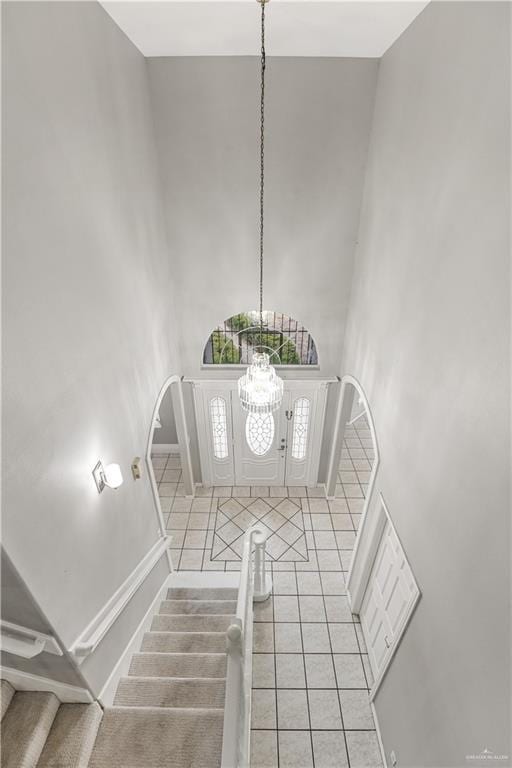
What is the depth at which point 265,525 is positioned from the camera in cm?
621

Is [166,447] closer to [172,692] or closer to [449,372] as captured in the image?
[172,692]

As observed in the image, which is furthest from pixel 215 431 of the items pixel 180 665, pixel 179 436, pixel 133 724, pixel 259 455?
pixel 133 724

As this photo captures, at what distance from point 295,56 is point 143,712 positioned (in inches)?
234

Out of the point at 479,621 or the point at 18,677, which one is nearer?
the point at 479,621

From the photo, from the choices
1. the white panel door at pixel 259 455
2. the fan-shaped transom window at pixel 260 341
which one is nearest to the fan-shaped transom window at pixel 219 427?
the white panel door at pixel 259 455

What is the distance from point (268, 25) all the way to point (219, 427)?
5.00m

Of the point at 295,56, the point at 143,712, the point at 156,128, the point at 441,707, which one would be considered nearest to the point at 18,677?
the point at 143,712

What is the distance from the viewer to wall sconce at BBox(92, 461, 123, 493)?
2.84 m

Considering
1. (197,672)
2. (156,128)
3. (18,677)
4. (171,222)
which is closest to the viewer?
(18,677)

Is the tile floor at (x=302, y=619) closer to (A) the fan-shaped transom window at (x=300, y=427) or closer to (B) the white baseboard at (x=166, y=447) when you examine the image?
(B) the white baseboard at (x=166, y=447)

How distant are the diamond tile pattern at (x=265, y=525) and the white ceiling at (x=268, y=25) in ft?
19.1

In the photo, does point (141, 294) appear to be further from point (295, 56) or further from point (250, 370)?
point (295, 56)

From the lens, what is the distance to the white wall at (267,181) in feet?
13.2

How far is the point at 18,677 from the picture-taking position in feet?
8.55
